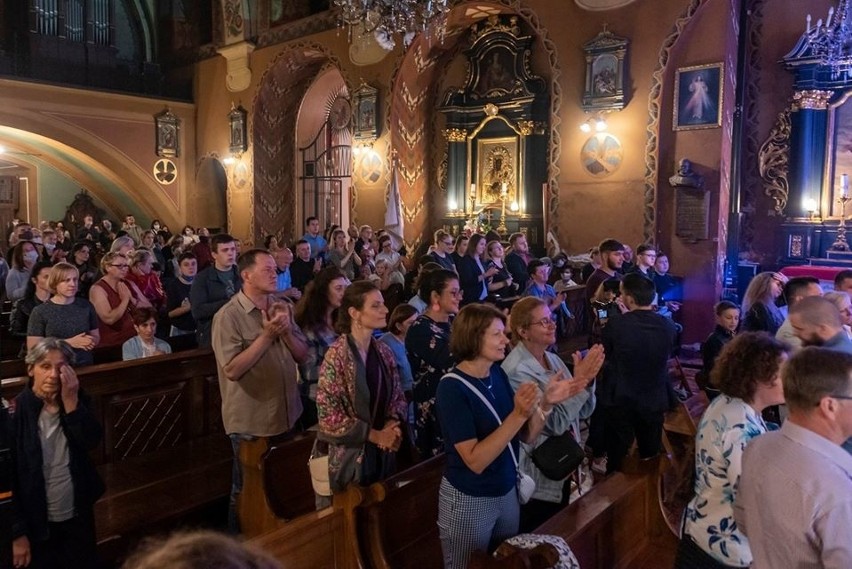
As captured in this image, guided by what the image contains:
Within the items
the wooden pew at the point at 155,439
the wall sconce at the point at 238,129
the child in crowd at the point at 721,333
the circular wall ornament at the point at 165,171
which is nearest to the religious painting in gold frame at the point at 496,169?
the wall sconce at the point at 238,129

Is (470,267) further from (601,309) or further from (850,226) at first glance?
(850,226)

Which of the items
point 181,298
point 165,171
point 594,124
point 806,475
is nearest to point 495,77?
point 594,124

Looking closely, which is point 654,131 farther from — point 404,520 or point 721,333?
point 404,520

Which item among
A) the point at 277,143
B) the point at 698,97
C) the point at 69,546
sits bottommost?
the point at 69,546

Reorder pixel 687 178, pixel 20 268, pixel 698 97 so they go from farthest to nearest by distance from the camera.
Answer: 1. pixel 698 97
2. pixel 687 178
3. pixel 20 268

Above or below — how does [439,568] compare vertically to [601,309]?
below

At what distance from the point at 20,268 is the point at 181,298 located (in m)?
1.98

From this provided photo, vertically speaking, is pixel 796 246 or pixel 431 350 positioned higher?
pixel 796 246

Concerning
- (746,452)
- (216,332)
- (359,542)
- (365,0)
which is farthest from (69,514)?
(365,0)

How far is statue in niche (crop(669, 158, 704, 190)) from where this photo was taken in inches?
374

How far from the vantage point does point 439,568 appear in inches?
122

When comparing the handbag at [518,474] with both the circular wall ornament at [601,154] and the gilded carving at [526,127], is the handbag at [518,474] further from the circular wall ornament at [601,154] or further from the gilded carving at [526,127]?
the gilded carving at [526,127]

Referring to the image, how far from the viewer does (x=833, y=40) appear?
9.33m

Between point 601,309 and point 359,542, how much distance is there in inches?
131
